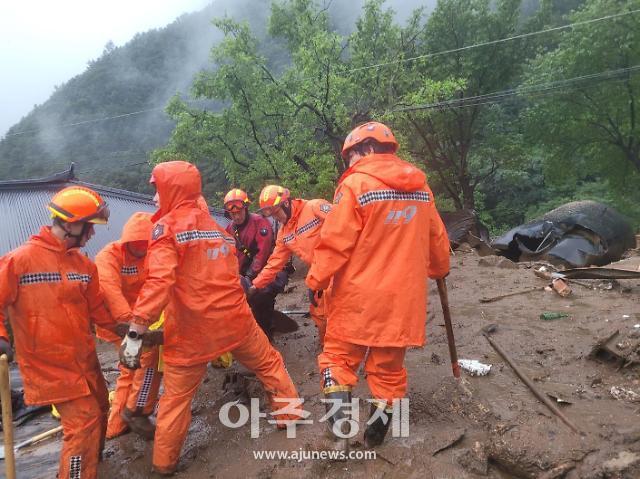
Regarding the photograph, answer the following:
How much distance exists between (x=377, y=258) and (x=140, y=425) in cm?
224

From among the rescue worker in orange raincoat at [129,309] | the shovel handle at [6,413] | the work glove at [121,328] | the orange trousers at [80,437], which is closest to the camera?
the shovel handle at [6,413]

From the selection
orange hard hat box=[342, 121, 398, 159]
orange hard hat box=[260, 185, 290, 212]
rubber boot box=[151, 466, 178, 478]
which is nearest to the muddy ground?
rubber boot box=[151, 466, 178, 478]

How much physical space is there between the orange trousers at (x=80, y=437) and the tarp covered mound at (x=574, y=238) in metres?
8.51

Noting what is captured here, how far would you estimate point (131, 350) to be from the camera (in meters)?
2.52

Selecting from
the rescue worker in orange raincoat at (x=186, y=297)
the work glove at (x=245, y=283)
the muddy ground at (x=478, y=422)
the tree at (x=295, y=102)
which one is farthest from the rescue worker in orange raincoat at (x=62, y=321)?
the tree at (x=295, y=102)

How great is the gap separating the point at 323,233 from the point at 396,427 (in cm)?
137

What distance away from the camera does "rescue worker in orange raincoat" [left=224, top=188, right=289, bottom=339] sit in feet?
16.2

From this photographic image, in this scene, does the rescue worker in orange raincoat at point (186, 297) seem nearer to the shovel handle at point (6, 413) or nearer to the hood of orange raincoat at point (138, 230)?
the hood of orange raincoat at point (138, 230)

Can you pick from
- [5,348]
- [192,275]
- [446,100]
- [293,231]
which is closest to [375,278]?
[192,275]

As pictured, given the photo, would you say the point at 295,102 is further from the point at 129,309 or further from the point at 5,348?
the point at 5,348

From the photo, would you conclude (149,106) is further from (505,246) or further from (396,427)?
(396,427)

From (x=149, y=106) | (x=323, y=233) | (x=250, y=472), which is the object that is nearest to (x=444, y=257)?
(x=323, y=233)

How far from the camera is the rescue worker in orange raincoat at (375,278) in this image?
2.65m

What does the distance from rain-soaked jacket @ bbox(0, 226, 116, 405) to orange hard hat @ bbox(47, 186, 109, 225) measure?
0.15 m
